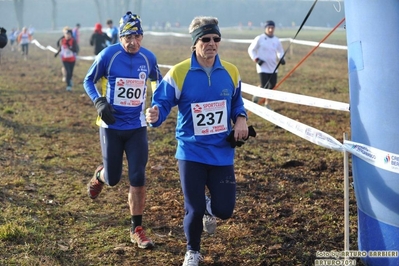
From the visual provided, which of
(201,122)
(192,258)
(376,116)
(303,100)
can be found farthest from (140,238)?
(303,100)

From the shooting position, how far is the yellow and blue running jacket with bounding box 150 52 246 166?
4727 millimetres

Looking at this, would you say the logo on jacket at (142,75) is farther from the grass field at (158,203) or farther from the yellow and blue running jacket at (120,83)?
the grass field at (158,203)

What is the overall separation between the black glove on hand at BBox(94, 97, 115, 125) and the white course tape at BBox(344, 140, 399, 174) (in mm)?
2002

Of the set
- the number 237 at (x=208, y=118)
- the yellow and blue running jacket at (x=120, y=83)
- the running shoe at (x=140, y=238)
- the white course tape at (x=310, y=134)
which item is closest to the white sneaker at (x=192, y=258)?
the running shoe at (x=140, y=238)

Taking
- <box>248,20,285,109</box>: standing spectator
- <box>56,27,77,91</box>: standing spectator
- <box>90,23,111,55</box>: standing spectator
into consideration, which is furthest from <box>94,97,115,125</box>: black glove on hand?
<box>90,23,111,55</box>: standing spectator

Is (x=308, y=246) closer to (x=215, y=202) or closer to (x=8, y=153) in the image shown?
(x=215, y=202)

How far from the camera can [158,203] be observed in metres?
6.91

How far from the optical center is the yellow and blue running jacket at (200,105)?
4.73 meters

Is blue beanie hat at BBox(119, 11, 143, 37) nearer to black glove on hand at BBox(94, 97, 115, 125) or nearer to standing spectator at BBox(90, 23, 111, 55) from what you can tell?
black glove on hand at BBox(94, 97, 115, 125)

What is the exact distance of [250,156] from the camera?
30.5ft

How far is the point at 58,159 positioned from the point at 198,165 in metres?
4.92

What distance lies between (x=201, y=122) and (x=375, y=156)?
4.32 feet

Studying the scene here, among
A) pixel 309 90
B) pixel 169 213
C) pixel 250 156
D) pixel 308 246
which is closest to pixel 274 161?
pixel 250 156

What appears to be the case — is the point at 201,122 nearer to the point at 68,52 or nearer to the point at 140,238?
the point at 140,238
